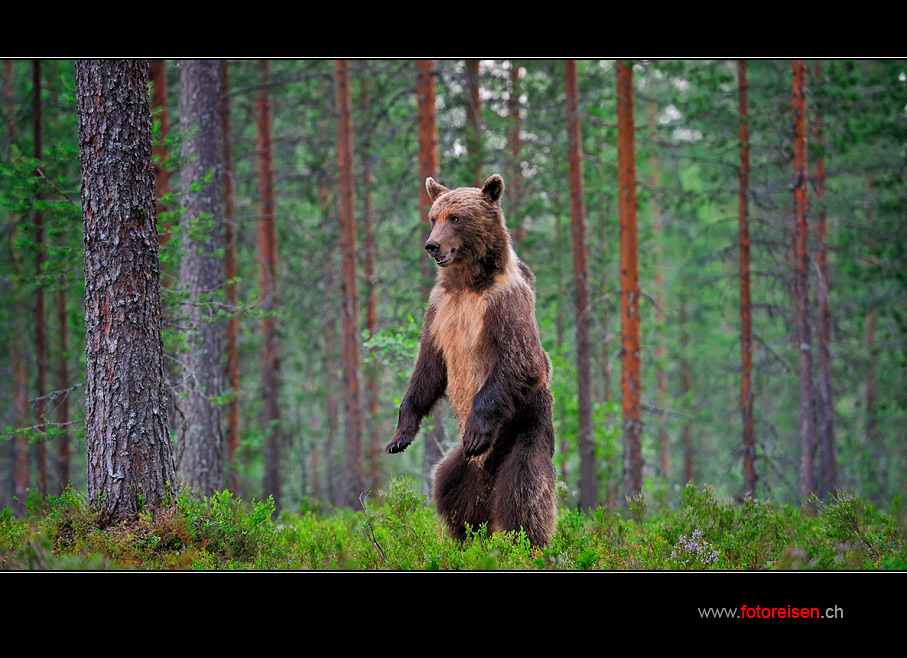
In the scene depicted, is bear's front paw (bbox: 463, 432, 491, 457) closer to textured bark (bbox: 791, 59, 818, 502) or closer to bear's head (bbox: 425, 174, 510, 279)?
bear's head (bbox: 425, 174, 510, 279)

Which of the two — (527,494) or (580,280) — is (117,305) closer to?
(527,494)

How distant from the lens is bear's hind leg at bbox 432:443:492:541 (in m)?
6.36

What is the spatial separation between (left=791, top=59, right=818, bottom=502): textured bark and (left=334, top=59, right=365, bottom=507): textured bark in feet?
27.0

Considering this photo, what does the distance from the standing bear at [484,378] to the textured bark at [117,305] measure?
6.72 ft

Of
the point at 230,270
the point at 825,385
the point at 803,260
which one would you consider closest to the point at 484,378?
the point at 803,260

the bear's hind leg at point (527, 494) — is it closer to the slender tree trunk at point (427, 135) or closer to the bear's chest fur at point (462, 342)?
the bear's chest fur at point (462, 342)

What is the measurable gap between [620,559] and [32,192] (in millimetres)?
7249

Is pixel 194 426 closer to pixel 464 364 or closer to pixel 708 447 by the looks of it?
pixel 464 364

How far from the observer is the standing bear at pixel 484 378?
598 cm

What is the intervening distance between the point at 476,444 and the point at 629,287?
8.18 m

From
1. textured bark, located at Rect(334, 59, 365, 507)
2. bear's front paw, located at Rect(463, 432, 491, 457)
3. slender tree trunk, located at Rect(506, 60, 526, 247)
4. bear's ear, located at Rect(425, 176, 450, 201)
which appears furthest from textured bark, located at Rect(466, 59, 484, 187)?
bear's front paw, located at Rect(463, 432, 491, 457)

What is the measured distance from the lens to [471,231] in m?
6.12

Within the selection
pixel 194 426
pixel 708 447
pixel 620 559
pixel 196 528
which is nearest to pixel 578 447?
pixel 194 426

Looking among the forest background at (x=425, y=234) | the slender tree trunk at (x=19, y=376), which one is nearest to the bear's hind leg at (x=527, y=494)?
the forest background at (x=425, y=234)
